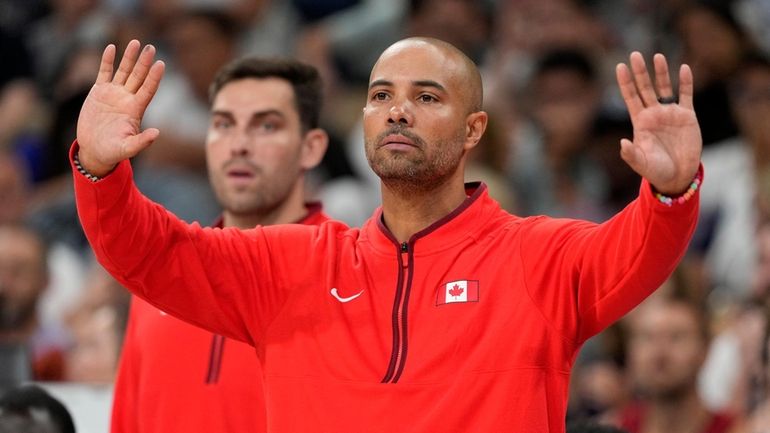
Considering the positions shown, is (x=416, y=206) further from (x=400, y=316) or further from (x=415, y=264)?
(x=400, y=316)

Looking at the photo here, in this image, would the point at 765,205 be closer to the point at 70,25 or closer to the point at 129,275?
the point at 129,275

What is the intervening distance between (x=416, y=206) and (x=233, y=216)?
1277mm

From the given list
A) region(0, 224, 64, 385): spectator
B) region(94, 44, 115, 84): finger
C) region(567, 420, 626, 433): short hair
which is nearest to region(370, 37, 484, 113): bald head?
region(94, 44, 115, 84): finger

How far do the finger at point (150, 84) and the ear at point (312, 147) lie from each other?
4.79 ft

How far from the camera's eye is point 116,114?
361 centimetres

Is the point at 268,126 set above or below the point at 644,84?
above

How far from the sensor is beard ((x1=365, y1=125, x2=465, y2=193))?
12.2 feet

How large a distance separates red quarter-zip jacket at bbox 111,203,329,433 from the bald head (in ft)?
3.83

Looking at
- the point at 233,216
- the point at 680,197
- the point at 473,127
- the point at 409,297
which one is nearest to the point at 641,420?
the point at 233,216

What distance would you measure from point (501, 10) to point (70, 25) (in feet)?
10.1

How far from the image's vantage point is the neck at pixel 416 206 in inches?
152

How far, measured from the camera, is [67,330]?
7.88m

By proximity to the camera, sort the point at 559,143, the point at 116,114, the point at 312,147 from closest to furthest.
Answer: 1. the point at 116,114
2. the point at 312,147
3. the point at 559,143

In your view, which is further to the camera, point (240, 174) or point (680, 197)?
point (240, 174)
